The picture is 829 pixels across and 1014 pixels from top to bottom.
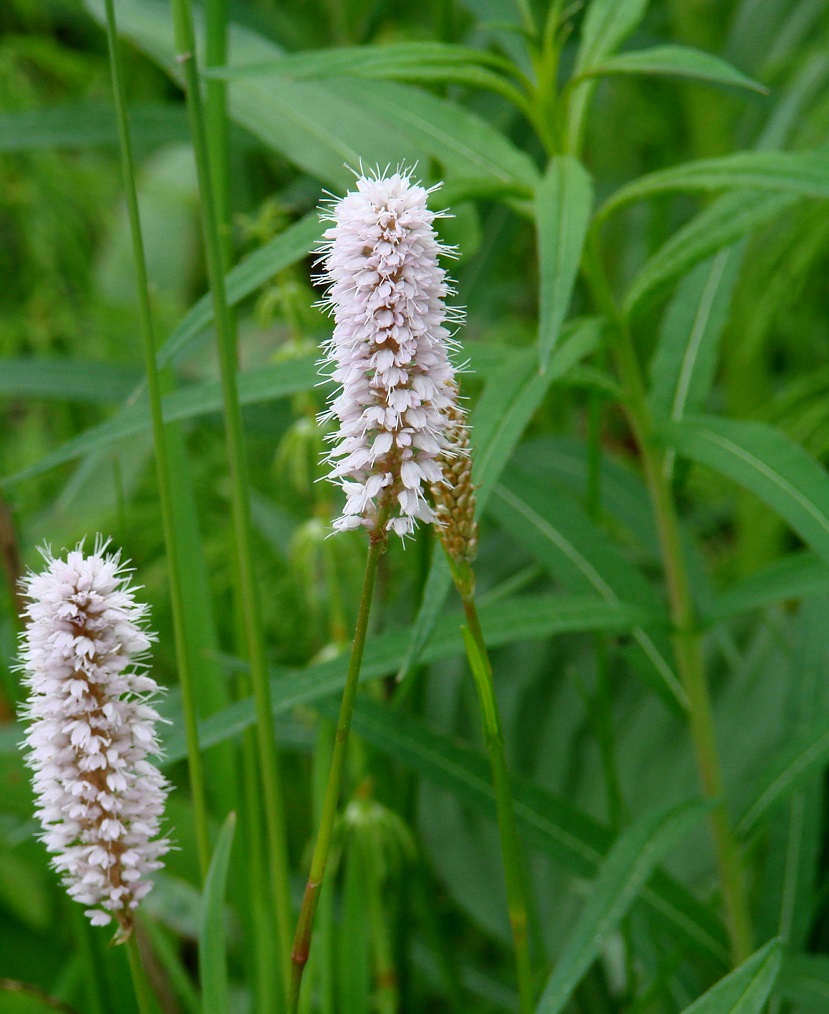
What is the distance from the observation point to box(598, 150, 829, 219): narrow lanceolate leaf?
0.58m

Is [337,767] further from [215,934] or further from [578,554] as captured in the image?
[578,554]

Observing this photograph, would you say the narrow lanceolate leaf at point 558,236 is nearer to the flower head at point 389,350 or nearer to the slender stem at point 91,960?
the flower head at point 389,350

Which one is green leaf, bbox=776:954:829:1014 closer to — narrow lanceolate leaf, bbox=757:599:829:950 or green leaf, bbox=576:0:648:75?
narrow lanceolate leaf, bbox=757:599:829:950

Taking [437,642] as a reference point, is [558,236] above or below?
above

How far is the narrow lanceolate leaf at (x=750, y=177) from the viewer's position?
0.58 meters

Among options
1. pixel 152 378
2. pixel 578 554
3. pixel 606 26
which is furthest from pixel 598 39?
pixel 152 378

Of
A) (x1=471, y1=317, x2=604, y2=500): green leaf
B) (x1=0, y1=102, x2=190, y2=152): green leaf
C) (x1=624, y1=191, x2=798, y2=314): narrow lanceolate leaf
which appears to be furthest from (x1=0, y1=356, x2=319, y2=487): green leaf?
(x1=0, y1=102, x2=190, y2=152): green leaf

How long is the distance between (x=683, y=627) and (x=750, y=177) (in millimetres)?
284

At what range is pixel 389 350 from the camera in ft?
1.05

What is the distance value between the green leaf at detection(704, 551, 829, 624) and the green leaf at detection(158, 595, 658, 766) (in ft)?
0.17

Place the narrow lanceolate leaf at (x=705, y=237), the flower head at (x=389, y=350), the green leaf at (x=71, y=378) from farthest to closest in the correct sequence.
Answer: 1. the green leaf at (x=71, y=378)
2. the narrow lanceolate leaf at (x=705, y=237)
3. the flower head at (x=389, y=350)

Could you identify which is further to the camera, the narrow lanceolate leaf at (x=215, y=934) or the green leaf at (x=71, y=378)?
the green leaf at (x=71, y=378)

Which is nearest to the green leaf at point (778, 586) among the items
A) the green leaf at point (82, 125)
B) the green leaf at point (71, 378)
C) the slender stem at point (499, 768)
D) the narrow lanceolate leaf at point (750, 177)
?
the narrow lanceolate leaf at point (750, 177)

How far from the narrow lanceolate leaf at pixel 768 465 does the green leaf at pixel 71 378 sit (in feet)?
1.70
